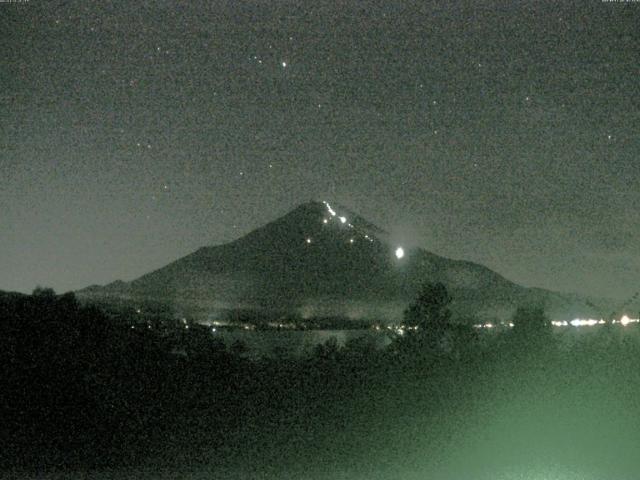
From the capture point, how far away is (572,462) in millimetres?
11320

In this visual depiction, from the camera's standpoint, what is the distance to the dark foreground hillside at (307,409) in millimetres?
11594

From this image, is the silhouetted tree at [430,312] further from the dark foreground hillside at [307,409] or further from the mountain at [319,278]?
the dark foreground hillside at [307,409]

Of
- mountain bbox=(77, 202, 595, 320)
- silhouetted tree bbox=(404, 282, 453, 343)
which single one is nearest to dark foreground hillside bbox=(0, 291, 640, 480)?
silhouetted tree bbox=(404, 282, 453, 343)

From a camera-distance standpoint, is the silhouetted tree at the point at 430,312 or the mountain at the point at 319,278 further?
the mountain at the point at 319,278

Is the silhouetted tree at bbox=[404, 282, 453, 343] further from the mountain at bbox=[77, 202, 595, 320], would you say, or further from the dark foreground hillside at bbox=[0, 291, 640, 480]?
the dark foreground hillside at bbox=[0, 291, 640, 480]

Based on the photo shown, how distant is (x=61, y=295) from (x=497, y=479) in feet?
28.6

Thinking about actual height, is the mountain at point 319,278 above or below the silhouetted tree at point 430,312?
above

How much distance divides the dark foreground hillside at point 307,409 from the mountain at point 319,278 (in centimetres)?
846

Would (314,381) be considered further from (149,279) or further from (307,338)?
(149,279)

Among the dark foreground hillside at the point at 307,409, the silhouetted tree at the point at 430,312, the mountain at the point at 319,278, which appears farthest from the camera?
the mountain at the point at 319,278

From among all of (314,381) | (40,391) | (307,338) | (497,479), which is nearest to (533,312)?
(314,381)

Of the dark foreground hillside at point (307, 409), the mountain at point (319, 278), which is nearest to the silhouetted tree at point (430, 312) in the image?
the mountain at point (319, 278)

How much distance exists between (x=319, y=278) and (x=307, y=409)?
4113cm

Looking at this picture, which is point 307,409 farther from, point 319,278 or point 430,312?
point 319,278
